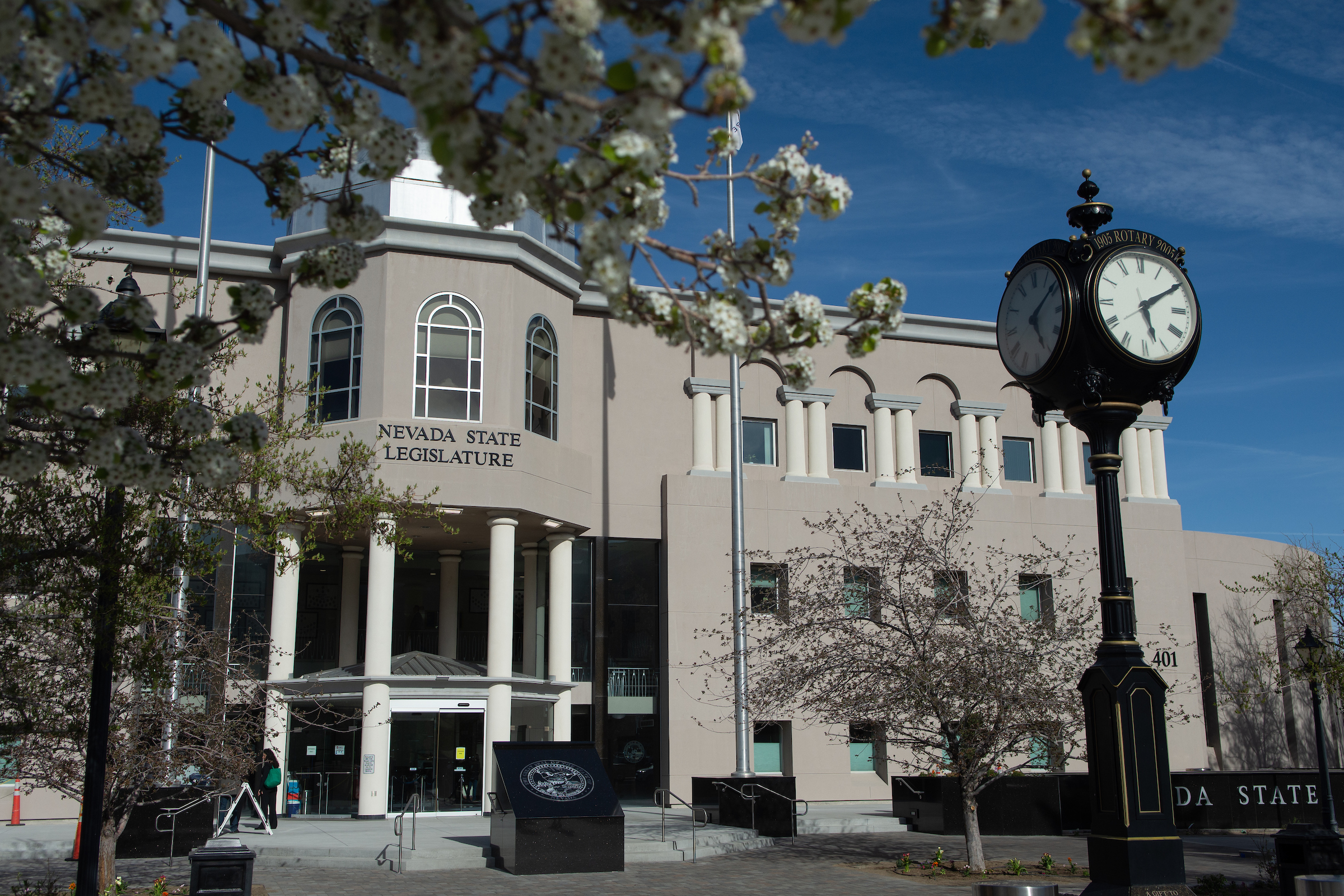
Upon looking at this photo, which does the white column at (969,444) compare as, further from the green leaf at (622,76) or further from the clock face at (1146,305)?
the green leaf at (622,76)

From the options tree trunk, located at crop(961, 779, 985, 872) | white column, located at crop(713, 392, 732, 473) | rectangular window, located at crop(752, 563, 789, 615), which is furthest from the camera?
white column, located at crop(713, 392, 732, 473)

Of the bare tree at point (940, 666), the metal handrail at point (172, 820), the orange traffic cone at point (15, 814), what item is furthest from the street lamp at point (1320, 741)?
the orange traffic cone at point (15, 814)

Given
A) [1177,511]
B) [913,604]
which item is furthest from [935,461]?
[913,604]

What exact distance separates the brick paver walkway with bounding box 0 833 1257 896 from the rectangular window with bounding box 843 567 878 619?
13.1 feet

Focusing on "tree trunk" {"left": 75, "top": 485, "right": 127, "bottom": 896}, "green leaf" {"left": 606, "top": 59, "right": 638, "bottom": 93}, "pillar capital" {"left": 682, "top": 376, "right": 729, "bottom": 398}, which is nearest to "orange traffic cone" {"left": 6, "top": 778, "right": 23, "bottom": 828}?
"pillar capital" {"left": 682, "top": 376, "right": 729, "bottom": 398}

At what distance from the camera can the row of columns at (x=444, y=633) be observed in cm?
2645

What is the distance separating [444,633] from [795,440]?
37.9 ft

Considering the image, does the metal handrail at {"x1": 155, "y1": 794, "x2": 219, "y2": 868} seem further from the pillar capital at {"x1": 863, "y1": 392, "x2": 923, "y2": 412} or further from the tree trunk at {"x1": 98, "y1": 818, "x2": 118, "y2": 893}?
the pillar capital at {"x1": 863, "y1": 392, "x2": 923, "y2": 412}

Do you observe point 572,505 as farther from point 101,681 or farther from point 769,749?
point 101,681

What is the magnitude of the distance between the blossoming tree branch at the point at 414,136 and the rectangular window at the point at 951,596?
1275 centimetres

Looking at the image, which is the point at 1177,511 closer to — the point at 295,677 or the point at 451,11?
the point at 295,677

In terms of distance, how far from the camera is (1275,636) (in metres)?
39.4

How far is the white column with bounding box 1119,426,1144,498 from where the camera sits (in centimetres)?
3703

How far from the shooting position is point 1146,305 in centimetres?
1029
